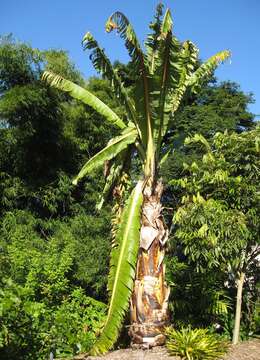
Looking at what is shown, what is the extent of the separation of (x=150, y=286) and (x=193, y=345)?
3.88 feet

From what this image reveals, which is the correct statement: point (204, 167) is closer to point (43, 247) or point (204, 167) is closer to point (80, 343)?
point (80, 343)

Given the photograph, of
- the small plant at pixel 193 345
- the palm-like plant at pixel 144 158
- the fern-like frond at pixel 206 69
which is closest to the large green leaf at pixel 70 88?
the palm-like plant at pixel 144 158

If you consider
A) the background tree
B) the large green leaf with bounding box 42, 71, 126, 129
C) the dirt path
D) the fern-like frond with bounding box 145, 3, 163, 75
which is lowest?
the dirt path

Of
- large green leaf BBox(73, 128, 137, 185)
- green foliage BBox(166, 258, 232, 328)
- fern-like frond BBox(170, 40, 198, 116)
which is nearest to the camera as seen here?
large green leaf BBox(73, 128, 137, 185)

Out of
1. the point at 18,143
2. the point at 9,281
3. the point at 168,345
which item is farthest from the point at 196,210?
the point at 18,143

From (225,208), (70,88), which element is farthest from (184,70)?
(225,208)

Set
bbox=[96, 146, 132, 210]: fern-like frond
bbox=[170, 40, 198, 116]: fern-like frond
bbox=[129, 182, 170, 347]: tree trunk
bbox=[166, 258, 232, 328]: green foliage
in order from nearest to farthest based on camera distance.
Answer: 1. bbox=[129, 182, 170, 347]: tree trunk
2. bbox=[170, 40, 198, 116]: fern-like frond
3. bbox=[96, 146, 132, 210]: fern-like frond
4. bbox=[166, 258, 232, 328]: green foliage

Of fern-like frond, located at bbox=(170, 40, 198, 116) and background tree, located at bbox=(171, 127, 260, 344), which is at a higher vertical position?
fern-like frond, located at bbox=(170, 40, 198, 116)

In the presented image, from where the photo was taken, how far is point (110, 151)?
7738 mm

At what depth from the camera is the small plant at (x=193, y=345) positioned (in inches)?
278

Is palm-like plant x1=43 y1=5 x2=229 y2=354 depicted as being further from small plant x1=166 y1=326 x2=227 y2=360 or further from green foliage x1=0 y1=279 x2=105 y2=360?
green foliage x1=0 y1=279 x2=105 y2=360

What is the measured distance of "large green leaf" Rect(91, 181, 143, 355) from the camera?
7.02 meters

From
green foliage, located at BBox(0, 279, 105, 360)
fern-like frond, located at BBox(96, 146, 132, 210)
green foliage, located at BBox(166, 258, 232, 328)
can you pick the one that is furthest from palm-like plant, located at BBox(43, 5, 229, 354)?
green foliage, located at BBox(166, 258, 232, 328)

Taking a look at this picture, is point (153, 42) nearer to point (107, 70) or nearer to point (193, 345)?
point (107, 70)
